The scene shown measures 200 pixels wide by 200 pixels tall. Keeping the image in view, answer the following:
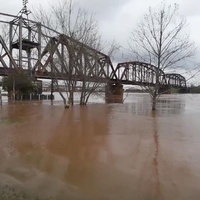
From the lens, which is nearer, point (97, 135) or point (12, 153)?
point (12, 153)

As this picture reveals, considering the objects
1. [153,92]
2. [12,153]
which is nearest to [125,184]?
[12,153]

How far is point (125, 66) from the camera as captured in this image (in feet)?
300

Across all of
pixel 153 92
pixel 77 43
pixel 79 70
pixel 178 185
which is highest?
pixel 77 43

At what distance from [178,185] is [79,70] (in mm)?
25852

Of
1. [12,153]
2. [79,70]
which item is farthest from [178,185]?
[79,70]

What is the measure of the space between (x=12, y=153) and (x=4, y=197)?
156 inches

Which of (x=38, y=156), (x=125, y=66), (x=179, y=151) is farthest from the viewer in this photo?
(x=125, y=66)

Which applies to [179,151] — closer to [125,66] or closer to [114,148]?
[114,148]

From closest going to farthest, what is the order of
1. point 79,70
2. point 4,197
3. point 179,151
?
point 4,197, point 179,151, point 79,70

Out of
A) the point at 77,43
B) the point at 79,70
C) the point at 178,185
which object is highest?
the point at 77,43

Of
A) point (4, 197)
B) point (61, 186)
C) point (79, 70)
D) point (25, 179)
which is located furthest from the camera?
point (79, 70)

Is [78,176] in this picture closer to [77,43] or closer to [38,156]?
[38,156]

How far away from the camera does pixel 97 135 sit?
41.1ft

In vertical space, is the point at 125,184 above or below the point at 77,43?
below
